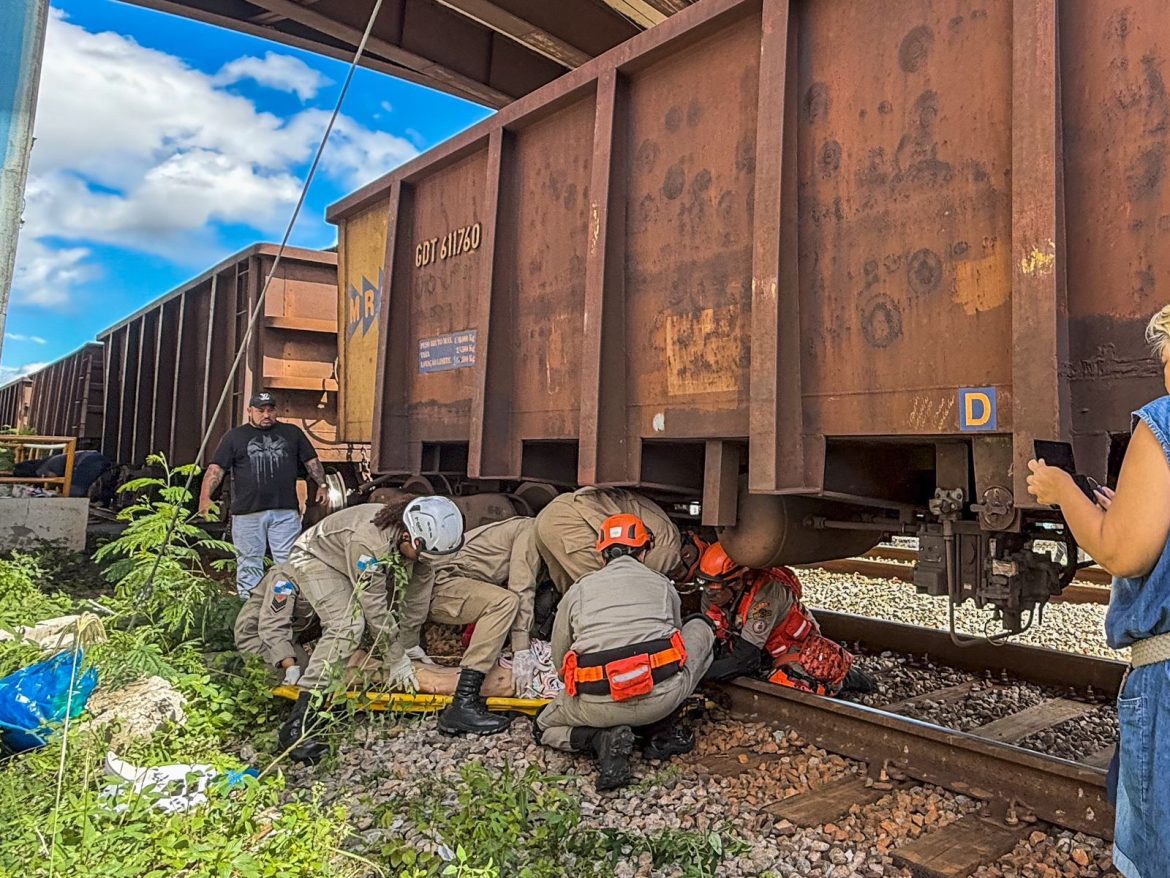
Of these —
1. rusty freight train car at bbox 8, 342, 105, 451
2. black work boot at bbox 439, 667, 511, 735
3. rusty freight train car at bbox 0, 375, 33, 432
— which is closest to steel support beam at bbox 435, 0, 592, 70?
black work boot at bbox 439, 667, 511, 735

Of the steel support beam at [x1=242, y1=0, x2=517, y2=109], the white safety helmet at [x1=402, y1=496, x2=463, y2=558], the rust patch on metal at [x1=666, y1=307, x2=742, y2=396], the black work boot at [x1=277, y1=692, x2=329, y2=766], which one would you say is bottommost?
the black work boot at [x1=277, y1=692, x2=329, y2=766]

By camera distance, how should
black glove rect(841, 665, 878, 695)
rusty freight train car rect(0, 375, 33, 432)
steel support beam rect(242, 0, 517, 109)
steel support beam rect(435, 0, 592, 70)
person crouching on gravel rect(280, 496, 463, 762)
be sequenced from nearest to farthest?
1. person crouching on gravel rect(280, 496, 463, 762)
2. black glove rect(841, 665, 878, 695)
3. steel support beam rect(435, 0, 592, 70)
4. steel support beam rect(242, 0, 517, 109)
5. rusty freight train car rect(0, 375, 33, 432)

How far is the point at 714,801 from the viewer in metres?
3.44

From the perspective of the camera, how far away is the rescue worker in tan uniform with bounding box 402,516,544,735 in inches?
174

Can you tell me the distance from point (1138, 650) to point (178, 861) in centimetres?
243

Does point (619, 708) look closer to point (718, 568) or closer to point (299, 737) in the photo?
point (718, 568)

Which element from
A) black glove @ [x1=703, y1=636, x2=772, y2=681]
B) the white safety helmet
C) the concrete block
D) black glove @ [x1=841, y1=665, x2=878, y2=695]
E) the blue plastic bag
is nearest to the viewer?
the blue plastic bag

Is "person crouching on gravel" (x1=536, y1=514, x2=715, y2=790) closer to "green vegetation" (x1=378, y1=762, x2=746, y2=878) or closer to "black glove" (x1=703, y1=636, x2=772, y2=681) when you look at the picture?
"black glove" (x1=703, y1=636, x2=772, y2=681)

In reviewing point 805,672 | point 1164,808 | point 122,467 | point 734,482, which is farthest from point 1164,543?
point 122,467

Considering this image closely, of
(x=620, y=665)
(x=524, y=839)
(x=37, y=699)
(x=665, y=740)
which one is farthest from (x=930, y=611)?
(x=37, y=699)

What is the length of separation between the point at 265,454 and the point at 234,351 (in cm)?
342

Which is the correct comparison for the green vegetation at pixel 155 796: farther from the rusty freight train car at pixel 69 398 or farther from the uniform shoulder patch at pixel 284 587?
the rusty freight train car at pixel 69 398

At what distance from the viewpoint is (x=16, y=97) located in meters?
4.60

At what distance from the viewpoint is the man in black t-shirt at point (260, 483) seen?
6902 mm
